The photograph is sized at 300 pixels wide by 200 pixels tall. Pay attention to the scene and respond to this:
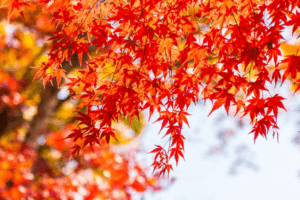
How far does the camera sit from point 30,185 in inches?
160

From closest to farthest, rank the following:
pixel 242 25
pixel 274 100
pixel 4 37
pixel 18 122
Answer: pixel 274 100, pixel 242 25, pixel 18 122, pixel 4 37

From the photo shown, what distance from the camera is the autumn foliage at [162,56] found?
5.52 ft

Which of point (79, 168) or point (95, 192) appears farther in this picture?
point (79, 168)

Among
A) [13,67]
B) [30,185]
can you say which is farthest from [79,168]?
[13,67]

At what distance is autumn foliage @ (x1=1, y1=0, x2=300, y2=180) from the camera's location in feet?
5.52

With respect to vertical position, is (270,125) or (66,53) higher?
(66,53)

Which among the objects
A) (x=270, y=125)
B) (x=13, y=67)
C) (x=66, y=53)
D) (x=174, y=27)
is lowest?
(x=270, y=125)

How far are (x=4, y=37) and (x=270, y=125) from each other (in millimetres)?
6321

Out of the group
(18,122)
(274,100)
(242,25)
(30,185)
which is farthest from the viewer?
(18,122)

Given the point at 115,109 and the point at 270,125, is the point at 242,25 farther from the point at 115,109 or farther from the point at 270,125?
the point at 115,109

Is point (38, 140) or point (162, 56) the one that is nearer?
point (162, 56)

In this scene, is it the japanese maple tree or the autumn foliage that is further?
the japanese maple tree

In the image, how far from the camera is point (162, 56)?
206cm

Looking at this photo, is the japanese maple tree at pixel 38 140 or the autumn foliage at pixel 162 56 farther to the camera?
the japanese maple tree at pixel 38 140
